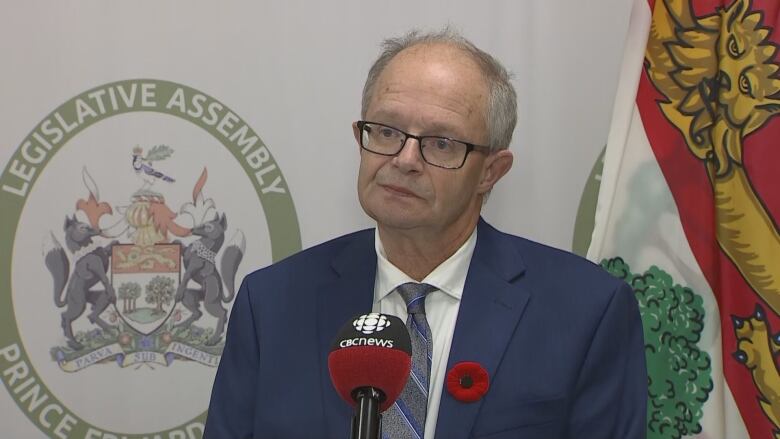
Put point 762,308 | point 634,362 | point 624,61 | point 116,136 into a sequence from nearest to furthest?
point 634,362, point 762,308, point 624,61, point 116,136

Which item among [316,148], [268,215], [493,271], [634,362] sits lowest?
[634,362]

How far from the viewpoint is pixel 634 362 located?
1890 mm

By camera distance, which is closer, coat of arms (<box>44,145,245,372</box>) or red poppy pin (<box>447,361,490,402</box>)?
red poppy pin (<box>447,361,490,402</box>)

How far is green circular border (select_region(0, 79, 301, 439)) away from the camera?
242cm

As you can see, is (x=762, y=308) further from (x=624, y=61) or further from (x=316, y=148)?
(x=316, y=148)

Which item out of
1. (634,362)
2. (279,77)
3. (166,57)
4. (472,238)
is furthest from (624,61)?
(166,57)

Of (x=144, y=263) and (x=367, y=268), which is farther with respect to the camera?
(x=144, y=263)

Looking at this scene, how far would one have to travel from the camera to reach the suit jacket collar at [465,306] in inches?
70.9

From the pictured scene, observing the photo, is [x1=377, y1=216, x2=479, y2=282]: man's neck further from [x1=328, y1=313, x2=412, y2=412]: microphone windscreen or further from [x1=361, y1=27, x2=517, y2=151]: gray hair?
[x1=328, y1=313, x2=412, y2=412]: microphone windscreen

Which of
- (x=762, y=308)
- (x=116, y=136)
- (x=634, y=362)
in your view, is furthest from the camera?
(x=116, y=136)

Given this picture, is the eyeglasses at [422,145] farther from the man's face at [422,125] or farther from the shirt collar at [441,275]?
the shirt collar at [441,275]

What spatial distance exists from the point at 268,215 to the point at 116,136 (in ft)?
1.60

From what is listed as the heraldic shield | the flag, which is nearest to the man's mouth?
the flag

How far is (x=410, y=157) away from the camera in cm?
182
